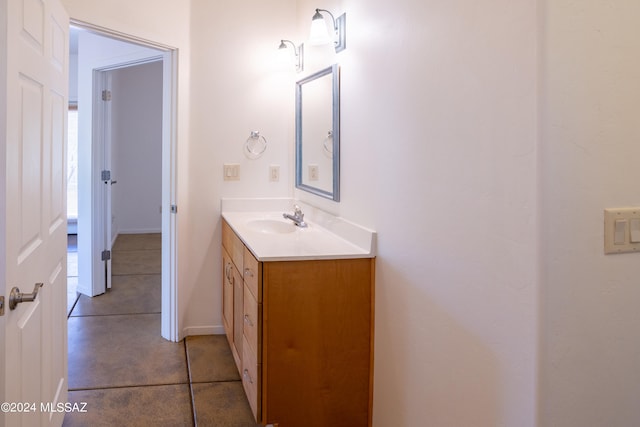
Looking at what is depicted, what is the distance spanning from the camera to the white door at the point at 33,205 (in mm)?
1272

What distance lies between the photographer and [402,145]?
1.82 metres

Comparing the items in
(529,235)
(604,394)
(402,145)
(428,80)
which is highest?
(428,80)

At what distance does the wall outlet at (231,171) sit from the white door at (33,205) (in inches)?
51.5

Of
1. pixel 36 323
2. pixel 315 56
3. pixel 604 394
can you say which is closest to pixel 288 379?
pixel 36 323

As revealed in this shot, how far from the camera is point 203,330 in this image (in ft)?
11.3

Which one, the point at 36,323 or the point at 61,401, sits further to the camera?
the point at 61,401

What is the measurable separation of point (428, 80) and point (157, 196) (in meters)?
6.37

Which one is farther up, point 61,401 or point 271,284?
point 271,284

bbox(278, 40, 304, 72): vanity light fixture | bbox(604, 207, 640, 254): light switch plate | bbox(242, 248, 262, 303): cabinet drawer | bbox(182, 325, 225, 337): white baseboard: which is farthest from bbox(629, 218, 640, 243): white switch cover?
bbox(182, 325, 225, 337): white baseboard

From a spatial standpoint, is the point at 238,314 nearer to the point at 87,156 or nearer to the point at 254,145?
the point at 254,145

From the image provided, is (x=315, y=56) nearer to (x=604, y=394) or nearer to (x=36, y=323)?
(x=36, y=323)

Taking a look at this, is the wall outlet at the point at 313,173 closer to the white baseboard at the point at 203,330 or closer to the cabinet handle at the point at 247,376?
the cabinet handle at the point at 247,376

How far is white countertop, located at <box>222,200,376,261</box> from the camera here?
206cm

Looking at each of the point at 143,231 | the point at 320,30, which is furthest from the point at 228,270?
the point at 143,231
